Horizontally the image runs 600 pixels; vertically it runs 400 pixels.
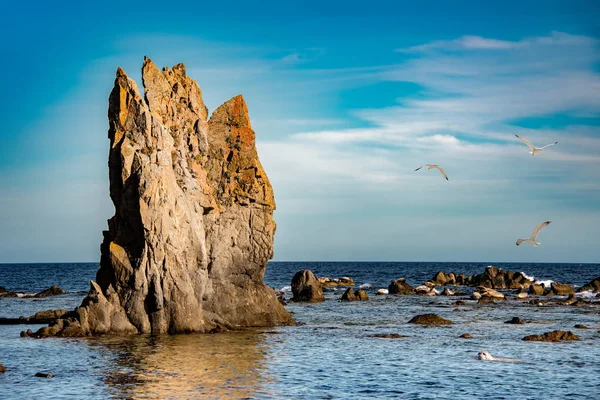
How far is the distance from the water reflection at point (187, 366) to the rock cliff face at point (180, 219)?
225 centimetres

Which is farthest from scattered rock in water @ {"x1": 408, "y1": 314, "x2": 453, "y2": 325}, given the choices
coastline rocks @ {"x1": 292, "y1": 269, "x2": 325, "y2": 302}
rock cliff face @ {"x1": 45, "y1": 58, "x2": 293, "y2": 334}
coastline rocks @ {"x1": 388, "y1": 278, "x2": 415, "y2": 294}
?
coastline rocks @ {"x1": 388, "y1": 278, "x2": 415, "y2": 294}

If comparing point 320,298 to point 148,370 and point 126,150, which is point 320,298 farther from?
point 148,370

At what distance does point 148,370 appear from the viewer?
2803cm

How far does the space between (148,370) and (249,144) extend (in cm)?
2326

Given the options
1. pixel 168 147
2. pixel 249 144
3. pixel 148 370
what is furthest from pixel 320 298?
pixel 148 370

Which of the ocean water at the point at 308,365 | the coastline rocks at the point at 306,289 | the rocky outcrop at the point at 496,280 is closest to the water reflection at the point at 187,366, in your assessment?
the ocean water at the point at 308,365

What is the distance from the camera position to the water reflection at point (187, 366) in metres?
24.6

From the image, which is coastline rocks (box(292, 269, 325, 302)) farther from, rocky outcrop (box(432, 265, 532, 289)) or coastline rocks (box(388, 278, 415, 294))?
rocky outcrop (box(432, 265, 532, 289))

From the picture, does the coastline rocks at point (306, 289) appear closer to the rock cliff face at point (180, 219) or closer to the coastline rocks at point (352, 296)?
the coastline rocks at point (352, 296)

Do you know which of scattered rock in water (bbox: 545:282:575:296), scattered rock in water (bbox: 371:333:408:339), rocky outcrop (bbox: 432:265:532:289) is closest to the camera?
scattered rock in water (bbox: 371:333:408:339)

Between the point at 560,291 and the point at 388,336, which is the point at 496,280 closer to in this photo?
the point at 560,291

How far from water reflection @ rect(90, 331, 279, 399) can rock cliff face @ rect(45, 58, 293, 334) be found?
2.25 metres

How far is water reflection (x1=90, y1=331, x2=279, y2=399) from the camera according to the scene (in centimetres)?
2458

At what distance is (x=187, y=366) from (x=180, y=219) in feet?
41.3
